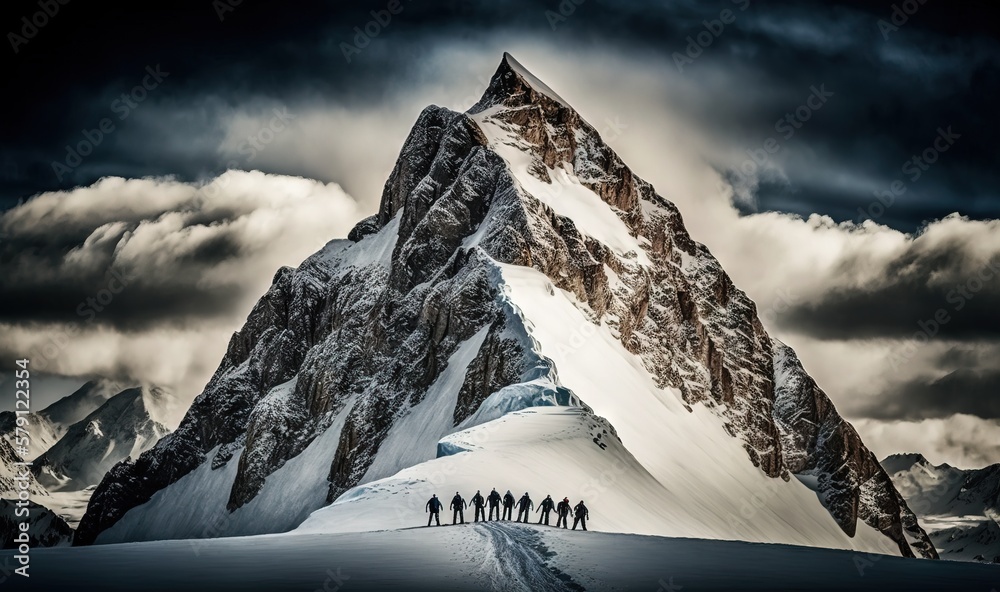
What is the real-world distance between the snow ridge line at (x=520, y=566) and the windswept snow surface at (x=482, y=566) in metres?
0.04

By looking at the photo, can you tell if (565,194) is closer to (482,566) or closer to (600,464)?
(600,464)

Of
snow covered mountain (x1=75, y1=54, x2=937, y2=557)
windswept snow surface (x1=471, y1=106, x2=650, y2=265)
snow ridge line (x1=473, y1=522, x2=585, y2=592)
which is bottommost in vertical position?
snow ridge line (x1=473, y1=522, x2=585, y2=592)

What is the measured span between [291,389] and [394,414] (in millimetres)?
45374

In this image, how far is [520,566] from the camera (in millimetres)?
Result: 37969

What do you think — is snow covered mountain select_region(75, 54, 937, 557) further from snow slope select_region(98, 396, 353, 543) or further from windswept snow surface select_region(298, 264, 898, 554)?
windswept snow surface select_region(298, 264, 898, 554)

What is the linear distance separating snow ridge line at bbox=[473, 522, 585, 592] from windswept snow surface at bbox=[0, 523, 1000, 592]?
4cm

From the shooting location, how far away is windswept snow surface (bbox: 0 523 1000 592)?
34.9 metres

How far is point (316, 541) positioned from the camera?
49500mm

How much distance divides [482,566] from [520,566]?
51.5 inches

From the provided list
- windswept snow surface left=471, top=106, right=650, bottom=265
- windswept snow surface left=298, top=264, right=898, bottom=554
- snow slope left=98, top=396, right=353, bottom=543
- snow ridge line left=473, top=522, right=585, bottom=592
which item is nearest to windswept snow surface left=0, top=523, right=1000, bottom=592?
snow ridge line left=473, top=522, right=585, bottom=592

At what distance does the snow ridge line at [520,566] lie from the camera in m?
34.4

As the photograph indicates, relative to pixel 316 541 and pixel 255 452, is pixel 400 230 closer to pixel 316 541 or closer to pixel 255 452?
pixel 255 452

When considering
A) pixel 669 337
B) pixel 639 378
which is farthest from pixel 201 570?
pixel 669 337

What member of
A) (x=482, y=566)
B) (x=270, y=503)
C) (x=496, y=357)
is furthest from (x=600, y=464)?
(x=270, y=503)
